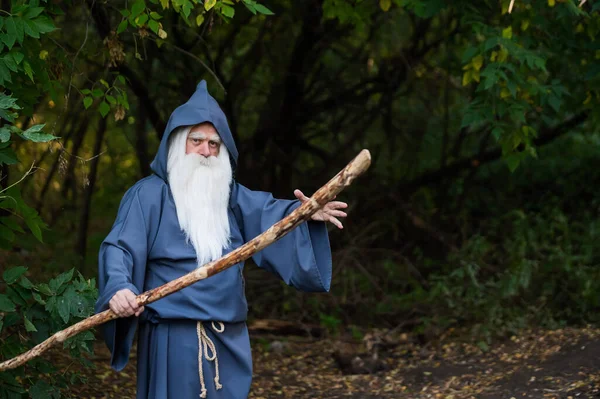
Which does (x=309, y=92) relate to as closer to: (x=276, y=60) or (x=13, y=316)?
(x=276, y=60)

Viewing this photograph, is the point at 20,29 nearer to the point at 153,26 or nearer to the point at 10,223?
the point at 153,26

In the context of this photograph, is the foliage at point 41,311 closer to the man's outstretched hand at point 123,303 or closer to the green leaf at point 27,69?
the man's outstretched hand at point 123,303

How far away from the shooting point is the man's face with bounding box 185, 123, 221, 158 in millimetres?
3734

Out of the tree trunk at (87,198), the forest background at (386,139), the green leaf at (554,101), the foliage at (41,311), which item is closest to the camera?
the foliage at (41,311)

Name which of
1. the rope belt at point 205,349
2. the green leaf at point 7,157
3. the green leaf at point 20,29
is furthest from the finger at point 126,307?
the green leaf at point 20,29

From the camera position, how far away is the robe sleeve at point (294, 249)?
365 cm

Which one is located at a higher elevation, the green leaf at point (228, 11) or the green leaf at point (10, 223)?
the green leaf at point (228, 11)

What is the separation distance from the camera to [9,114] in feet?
12.1

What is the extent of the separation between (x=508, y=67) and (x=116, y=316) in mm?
3158

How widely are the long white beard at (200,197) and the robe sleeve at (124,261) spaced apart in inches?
7.5

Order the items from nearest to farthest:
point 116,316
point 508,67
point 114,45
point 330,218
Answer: point 116,316 → point 330,218 → point 114,45 → point 508,67

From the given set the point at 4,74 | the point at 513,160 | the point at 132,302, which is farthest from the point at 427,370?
the point at 4,74

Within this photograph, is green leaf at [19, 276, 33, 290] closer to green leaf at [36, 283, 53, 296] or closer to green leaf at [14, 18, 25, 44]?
green leaf at [36, 283, 53, 296]

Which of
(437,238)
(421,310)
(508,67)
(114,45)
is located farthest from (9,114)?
(437,238)
